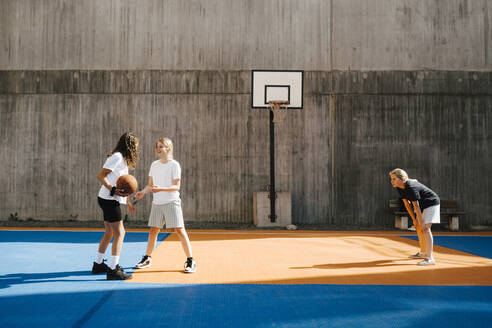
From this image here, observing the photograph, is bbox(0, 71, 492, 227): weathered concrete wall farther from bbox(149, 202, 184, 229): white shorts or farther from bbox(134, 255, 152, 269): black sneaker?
bbox(149, 202, 184, 229): white shorts

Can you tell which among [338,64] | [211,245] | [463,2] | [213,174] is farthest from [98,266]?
[463,2]

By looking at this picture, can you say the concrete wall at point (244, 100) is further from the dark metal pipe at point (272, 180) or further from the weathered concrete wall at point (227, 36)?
the dark metal pipe at point (272, 180)

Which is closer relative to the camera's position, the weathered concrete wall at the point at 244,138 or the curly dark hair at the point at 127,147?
the curly dark hair at the point at 127,147

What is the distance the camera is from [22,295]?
399 cm

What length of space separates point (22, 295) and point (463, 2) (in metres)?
14.9

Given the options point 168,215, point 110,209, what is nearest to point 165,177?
point 168,215

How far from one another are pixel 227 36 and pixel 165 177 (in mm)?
8620

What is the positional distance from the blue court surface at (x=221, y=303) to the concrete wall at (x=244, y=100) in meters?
7.44

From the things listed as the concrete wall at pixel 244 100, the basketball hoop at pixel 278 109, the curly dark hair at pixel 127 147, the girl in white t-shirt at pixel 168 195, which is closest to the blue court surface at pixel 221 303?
the girl in white t-shirt at pixel 168 195

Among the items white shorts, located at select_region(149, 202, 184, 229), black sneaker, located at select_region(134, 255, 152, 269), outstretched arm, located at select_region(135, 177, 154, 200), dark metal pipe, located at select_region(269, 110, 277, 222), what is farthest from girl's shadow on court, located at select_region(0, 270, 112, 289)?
dark metal pipe, located at select_region(269, 110, 277, 222)

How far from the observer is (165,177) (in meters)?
5.06

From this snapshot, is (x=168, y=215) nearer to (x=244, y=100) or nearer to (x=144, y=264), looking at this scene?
(x=144, y=264)

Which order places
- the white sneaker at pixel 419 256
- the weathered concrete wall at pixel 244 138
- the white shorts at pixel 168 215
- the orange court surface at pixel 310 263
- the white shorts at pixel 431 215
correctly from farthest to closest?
the weathered concrete wall at pixel 244 138 < the white sneaker at pixel 419 256 < the white shorts at pixel 431 215 < the white shorts at pixel 168 215 < the orange court surface at pixel 310 263

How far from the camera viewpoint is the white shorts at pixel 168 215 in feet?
16.4
